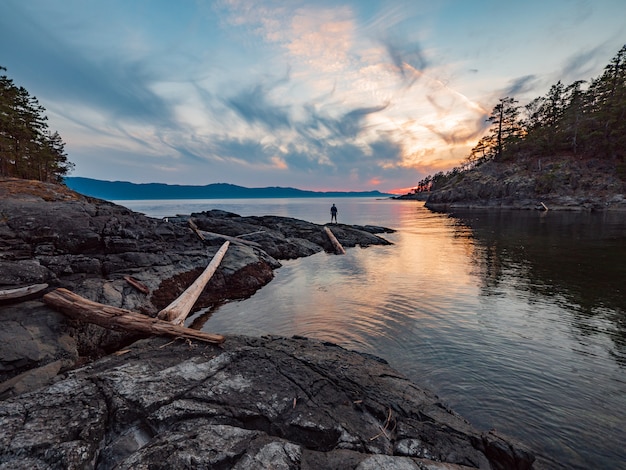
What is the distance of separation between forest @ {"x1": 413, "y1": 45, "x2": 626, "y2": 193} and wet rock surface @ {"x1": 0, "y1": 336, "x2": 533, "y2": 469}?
289 ft

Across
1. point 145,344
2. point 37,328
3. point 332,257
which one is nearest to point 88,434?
point 145,344

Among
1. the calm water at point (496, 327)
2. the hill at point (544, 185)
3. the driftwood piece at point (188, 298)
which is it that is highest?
the hill at point (544, 185)

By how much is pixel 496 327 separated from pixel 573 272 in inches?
423

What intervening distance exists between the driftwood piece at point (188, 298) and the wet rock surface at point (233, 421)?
290 centimetres

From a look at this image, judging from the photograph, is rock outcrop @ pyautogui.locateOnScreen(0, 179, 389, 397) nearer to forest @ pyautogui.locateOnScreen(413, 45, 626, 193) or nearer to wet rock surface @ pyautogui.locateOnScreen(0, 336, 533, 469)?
wet rock surface @ pyautogui.locateOnScreen(0, 336, 533, 469)

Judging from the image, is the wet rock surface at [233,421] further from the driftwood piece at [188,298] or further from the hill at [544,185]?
the hill at [544,185]

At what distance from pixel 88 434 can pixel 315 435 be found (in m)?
3.07

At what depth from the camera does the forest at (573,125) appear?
68938 millimetres

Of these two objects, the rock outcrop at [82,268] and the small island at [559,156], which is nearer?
the rock outcrop at [82,268]

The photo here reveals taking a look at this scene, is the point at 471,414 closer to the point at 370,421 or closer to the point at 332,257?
the point at 370,421

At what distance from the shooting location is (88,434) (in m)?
3.73

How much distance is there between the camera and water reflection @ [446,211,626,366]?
1037 cm

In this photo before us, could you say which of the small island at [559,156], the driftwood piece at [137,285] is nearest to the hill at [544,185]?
the small island at [559,156]

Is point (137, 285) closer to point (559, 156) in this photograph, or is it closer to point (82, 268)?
point (82, 268)
